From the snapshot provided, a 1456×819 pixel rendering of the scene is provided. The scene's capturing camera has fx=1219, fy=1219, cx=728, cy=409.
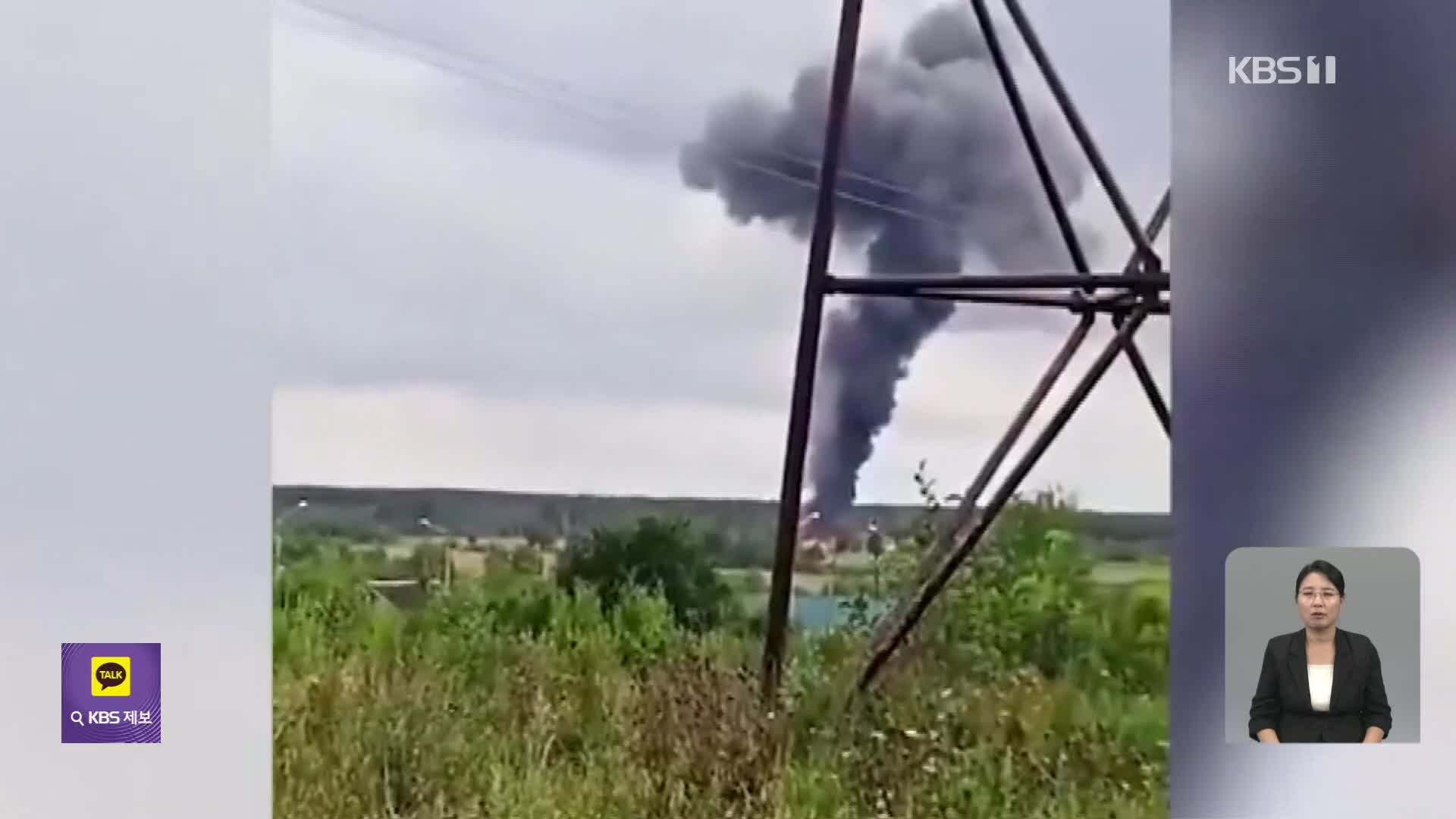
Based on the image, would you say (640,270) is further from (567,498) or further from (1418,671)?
(1418,671)

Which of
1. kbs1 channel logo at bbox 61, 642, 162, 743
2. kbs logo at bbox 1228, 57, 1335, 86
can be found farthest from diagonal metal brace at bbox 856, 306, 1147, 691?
kbs1 channel logo at bbox 61, 642, 162, 743

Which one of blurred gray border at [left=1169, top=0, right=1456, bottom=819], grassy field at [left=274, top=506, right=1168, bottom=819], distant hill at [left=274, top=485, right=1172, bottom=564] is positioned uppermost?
blurred gray border at [left=1169, top=0, right=1456, bottom=819]

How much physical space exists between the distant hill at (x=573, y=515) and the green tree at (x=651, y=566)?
0.03 meters

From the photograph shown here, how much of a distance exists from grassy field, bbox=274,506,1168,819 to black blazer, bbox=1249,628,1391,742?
0.17 meters

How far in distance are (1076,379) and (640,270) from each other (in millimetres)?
760

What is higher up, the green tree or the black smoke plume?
the black smoke plume

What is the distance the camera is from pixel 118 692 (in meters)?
2.00

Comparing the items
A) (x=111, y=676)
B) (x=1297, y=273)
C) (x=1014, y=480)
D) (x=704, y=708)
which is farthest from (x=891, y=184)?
(x=111, y=676)

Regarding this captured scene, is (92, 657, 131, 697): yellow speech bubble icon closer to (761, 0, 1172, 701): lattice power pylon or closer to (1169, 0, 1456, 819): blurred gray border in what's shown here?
(761, 0, 1172, 701): lattice power pylon

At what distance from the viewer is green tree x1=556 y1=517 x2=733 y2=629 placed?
2.04m

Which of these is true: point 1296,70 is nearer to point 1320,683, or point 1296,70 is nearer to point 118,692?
point 1320,683

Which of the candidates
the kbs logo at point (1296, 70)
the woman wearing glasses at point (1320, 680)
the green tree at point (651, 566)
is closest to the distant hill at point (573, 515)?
the green tree at point (651, 566)

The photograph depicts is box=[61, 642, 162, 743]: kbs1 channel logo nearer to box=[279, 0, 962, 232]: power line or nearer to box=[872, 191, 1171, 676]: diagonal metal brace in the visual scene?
box=[279, 0, 962, 232]: power line

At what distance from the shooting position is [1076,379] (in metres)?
2.06
